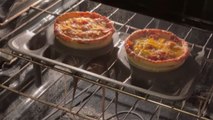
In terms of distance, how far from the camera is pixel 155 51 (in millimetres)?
811

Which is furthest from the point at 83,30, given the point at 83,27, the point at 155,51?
the point at 155,51

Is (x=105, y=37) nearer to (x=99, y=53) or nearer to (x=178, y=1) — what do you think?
(x=99, y=53)

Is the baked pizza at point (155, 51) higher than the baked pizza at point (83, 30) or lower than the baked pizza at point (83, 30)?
lower

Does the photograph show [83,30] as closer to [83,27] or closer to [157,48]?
[83,27]

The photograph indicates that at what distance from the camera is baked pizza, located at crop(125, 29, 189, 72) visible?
0.78 metres

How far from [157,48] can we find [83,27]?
0.63ft

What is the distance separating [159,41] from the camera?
0.85 m

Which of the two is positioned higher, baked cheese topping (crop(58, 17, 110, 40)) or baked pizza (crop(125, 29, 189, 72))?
baked cheese topping (crop(58, 17, 110, 40))

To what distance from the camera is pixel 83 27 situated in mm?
882

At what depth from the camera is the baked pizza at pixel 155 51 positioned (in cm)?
78

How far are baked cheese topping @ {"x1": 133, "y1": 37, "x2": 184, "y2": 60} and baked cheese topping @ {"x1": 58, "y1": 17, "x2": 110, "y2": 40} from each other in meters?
0.09

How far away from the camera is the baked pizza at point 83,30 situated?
84 cm

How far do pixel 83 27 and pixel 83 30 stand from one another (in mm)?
13

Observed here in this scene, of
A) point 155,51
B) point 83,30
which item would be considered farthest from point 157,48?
point 83,30
